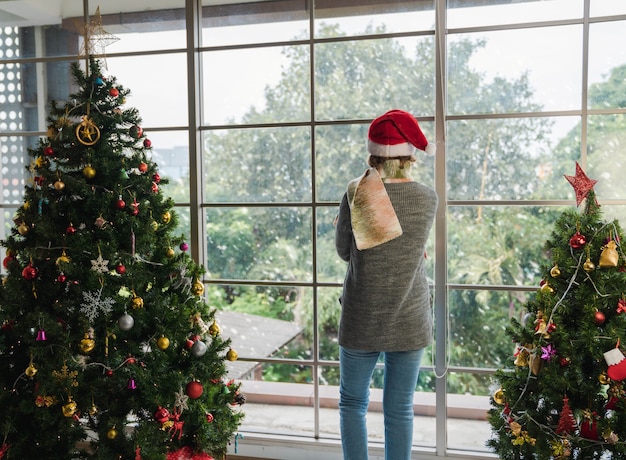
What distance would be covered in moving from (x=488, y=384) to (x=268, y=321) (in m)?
1.02

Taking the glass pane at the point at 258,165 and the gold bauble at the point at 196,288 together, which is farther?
the glass pane at the point at 258,165

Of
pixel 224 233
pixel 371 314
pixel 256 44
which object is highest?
pixel 256 44

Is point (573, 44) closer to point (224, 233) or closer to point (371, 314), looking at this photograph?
point (371, 314)

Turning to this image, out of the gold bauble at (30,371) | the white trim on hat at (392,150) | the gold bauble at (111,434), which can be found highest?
the white trim on hat at (392,150)

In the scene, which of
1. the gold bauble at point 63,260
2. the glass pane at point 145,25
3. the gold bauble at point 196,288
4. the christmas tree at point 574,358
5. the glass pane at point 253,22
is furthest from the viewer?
the glass pane at point 145,25

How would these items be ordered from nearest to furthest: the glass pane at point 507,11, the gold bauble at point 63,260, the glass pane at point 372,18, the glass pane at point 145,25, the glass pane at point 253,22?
the gold bauble at point 63,260 → the glass pane at point 507,11 → the glass pane at point 372,18 → the glass pane at point 253,22 → the glass pane at point 145,25

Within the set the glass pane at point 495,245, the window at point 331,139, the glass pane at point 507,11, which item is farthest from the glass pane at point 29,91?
the glass pane at point 495,245

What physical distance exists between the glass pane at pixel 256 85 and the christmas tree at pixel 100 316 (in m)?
0.58

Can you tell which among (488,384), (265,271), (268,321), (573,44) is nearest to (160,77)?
(265,271)

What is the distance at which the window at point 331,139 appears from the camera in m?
2.44

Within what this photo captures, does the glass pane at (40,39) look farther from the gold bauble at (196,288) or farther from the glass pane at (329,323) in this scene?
the glass pane at (329,323)

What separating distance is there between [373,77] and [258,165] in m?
0.65

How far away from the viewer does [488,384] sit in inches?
101

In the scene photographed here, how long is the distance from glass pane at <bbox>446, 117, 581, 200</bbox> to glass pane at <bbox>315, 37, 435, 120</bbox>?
221 millimetres
